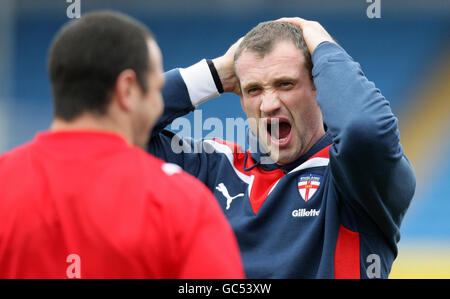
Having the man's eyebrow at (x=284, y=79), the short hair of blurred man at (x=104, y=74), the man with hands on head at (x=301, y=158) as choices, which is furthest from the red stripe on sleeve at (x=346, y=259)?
the short hair of blurred man at (x=104, y=74)

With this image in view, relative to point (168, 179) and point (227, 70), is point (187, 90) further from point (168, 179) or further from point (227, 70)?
point (168, 179)

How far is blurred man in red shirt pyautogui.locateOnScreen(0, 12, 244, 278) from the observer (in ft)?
4.11

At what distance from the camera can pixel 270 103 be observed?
236 centimetres

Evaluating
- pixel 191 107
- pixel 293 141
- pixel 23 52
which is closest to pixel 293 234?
pixel 293 141

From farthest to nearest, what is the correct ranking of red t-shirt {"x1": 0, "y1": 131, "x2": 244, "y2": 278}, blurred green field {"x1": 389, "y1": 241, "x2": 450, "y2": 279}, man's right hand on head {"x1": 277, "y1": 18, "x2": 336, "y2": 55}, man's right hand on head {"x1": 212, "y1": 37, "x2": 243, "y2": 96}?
blurred green field {"x1": 389, "y1": 241, "x2": 450, "y2": 279} → man's right hand on head {"x1": 212, "y1": 37, "x2": 243, "y2": 96} → man's right hand on head {"x1": 277, "y1": 18, "x2": 336, "y2": 55} → red t-shirt {"x1": 0, "y1": 131, "x2": 244, "y2": 278}

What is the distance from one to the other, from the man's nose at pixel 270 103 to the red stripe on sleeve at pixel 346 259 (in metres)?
0.59

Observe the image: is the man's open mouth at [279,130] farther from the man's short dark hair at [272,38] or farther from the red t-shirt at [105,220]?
the red t-shirt at [105,220]

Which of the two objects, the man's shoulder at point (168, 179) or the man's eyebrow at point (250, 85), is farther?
the man's eyebrow at point (250, 85)

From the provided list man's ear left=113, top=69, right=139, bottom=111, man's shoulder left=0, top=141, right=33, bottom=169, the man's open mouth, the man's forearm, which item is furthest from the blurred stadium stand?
man's ear left=113, top=69, right=139, bottom=111

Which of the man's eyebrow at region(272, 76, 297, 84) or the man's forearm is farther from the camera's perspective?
the man's forearm

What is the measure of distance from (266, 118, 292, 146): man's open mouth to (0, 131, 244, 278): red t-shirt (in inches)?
43.3

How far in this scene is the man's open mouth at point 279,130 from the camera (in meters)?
Result: 2.40

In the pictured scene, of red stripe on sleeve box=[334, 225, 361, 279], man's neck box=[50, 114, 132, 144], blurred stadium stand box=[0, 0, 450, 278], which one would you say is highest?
blurred stadium stand box=[0, 0, 450, 278]

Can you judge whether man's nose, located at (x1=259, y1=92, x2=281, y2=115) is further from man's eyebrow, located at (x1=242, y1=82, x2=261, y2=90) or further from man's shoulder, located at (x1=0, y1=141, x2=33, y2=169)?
man's shoulder, located at (x1=0, y1=141, x2=33, y2=169)
